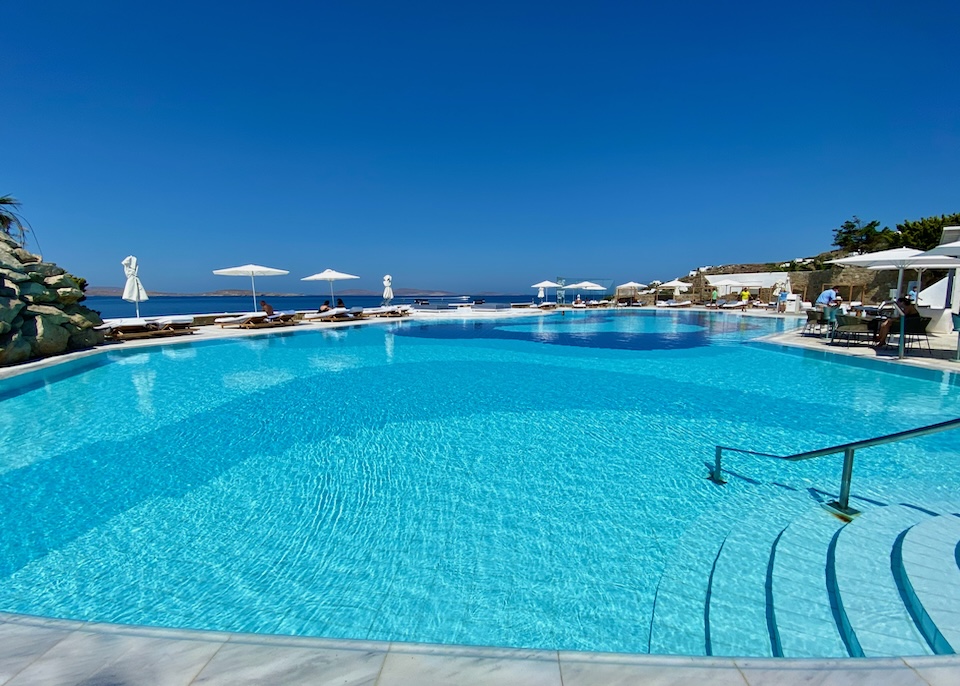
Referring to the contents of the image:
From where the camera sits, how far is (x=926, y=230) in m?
18.0

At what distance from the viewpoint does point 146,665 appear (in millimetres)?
1387

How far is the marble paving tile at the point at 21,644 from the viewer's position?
4.58 ft

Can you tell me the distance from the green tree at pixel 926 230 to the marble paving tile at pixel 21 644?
25.5 meters

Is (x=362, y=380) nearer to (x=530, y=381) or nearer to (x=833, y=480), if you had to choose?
(x=530, y=381)

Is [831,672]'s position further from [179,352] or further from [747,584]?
[179,352]

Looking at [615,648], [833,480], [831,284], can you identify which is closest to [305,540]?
[615,648]

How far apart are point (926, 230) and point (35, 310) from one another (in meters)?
30.5

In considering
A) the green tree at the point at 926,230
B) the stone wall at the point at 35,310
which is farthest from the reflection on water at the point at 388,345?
the green tree at the point at 926,230

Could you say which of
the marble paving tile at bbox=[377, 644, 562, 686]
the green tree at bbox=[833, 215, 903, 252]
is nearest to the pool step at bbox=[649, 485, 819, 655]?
the marble paving tile at bbox=[377, 644, 562, 686]

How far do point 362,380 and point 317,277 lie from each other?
12.9 m

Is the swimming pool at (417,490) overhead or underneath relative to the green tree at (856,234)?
underneath

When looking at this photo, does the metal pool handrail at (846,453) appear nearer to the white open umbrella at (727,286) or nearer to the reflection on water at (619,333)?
the reflection on water at (619,333)

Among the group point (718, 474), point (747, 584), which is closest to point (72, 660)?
point (747, 584)

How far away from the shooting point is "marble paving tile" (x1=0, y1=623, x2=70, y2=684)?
4.58 ft
